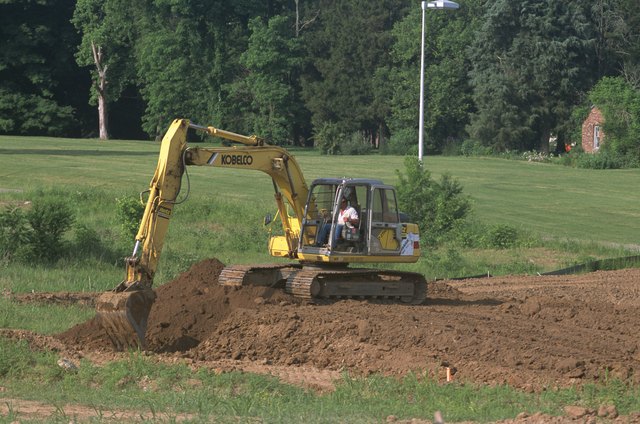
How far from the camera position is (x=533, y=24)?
92.1 meters

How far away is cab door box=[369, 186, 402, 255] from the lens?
69.1ft

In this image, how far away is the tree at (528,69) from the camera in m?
91.6

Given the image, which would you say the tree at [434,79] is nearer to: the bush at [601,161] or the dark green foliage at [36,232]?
the bush at [601,161]

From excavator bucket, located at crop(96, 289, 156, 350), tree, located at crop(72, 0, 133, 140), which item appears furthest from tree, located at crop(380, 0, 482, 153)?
excavator bucket, located at crop(96, 289, 156, 350)

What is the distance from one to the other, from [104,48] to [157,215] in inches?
2992

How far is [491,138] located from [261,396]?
265 feet

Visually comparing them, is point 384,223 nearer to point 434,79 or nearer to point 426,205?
point 426,205

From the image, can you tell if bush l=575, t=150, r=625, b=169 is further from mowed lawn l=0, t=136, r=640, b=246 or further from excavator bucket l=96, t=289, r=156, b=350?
excavator bucket l=96, t=289, r=156, b=350

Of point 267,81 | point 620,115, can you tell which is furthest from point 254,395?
point 267,81

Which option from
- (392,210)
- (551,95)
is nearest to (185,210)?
(392,210)

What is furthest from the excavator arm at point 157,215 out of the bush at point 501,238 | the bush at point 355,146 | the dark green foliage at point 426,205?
the bush at point 355,146

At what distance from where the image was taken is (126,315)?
16.8m

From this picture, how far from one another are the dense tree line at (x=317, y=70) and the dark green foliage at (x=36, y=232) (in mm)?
60800

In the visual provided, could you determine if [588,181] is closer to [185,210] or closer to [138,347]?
[185,210]
